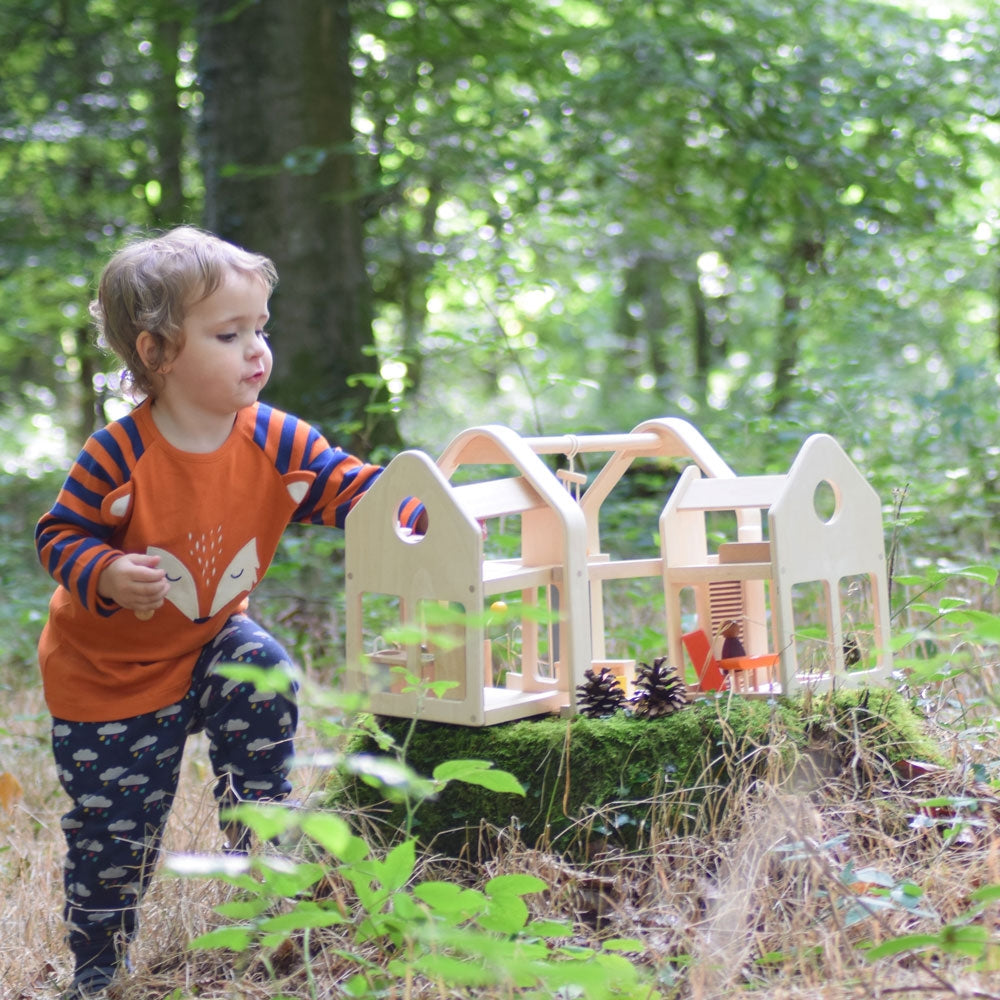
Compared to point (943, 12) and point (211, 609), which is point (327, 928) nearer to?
point (211, 609)

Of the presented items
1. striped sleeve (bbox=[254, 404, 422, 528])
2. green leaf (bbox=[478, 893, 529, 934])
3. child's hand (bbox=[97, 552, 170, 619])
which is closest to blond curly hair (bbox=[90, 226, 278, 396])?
striped sleeve (bbox=[254, 404, 422, 528])

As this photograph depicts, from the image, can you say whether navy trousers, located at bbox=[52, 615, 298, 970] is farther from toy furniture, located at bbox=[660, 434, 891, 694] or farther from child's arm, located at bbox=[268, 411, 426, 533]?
toy furniture, located at bbox=[660, 434, 891, 694]

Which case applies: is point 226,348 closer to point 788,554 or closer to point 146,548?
point 146,548

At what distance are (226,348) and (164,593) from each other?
1.63 feet

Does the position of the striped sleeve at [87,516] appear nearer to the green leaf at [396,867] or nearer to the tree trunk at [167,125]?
the green leaf at [396,867]

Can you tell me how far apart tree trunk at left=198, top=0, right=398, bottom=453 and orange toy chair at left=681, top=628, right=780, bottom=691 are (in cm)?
325

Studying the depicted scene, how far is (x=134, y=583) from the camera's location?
6.78ft

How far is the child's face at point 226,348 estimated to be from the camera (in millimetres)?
2215

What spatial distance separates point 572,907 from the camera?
1917 millimetres

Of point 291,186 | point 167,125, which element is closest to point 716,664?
point 291,186

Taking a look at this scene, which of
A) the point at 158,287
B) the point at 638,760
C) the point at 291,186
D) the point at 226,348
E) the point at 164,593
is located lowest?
the point at 638,760

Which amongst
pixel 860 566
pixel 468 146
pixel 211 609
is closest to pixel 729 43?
pixel 468 146

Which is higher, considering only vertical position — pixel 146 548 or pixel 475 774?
pixel 146 548

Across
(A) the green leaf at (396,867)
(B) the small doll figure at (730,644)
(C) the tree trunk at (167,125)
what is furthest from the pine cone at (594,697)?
(C) the tree trunk at (167,125)
